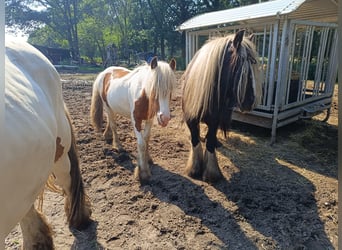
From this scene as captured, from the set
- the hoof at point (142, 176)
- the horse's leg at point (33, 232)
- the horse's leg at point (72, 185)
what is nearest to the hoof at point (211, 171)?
the hoof at point (142, 176)

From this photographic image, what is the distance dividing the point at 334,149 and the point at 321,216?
174cm

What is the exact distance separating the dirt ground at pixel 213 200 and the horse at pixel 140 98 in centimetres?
24

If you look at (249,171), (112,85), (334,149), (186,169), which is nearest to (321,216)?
(249,171)

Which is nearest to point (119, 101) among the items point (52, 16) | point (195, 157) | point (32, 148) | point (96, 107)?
point (96, 107)

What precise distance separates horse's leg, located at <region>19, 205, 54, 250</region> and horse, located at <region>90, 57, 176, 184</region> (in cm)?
114

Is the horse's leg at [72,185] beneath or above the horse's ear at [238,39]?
beneath

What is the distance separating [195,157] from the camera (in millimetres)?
2748

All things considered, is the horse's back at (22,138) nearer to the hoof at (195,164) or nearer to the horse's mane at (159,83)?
the horse's mane at (159,83)

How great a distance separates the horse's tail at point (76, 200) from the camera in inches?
71.2

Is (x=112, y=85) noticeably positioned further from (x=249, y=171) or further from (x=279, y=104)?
(x=279, y=104)

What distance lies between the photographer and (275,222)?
2000mm

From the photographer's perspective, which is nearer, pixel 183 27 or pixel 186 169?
pixel 186 169

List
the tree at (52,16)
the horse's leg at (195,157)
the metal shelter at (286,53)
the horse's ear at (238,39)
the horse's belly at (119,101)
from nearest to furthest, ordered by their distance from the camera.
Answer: the horse's ear at (238,39) < the horse's leg at (195,157) < the horse's belly at (119,101) < the metal shelter at (286,53) < the tree at (52,16)

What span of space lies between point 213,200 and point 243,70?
1.27 meters
